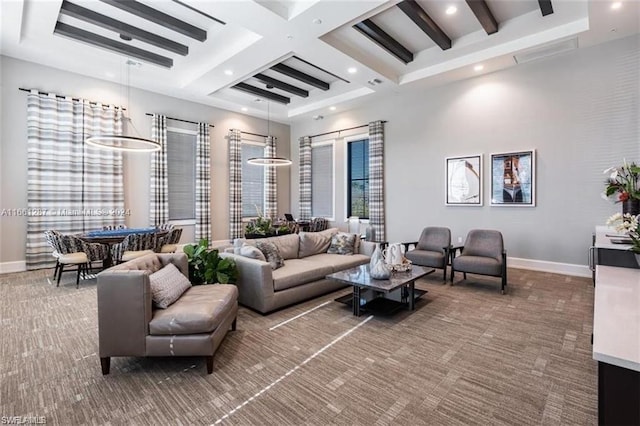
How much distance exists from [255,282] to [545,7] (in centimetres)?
547

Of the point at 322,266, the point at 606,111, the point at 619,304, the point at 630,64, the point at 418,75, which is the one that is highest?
the point at 418,75

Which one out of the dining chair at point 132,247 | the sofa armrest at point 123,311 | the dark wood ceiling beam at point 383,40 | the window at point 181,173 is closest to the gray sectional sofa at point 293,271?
the sofa armrest at point 123,311

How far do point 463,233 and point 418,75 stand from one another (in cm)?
348

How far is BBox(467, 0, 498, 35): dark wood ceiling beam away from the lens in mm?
4289

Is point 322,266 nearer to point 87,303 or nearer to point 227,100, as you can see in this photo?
point 87,303

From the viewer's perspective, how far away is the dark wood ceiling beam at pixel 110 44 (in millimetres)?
4938

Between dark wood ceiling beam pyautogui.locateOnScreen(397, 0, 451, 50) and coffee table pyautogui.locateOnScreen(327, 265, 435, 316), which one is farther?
dark wood ceiling beam pyautogui.locateOnScreen(397, 0, 451, 50)

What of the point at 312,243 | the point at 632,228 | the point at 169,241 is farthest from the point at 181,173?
the point at 632,228

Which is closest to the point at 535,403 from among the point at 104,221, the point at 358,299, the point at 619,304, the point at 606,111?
the point at 619,304

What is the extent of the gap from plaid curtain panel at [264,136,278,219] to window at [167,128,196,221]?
2208 millimetres

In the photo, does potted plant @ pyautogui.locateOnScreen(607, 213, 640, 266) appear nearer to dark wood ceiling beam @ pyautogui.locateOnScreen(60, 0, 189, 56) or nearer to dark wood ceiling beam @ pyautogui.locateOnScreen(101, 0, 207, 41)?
dark wood ceiling beam @ pyautogui.locateOnScreen(101, 0, 207, 41)

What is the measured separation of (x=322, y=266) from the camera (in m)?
4.40

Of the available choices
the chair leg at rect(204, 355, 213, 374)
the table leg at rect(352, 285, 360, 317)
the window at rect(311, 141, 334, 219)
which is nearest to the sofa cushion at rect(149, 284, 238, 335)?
the chair leg at rect(204, 355, 213, 374)

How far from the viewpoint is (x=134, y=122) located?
6977mm
